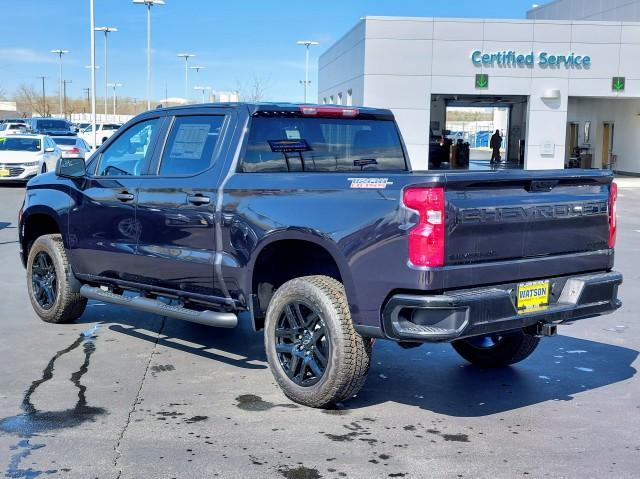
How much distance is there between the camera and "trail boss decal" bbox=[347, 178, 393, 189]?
5.13 meters

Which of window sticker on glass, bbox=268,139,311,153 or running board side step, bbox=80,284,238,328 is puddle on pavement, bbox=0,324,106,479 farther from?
window sticker on glass, bbox=268,139,311,153

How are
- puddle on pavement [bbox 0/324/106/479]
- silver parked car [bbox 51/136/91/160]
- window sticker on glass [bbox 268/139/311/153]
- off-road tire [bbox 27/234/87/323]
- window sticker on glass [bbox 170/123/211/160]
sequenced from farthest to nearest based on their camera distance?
silver parked car [bbox 51/136/91/160] → off-road tire [bbox 27/234/87/323] → window sticker on glass [bbox 170/123/211/160] → window sticker on glass [bbox 268/139/311/153] → puddle on pavement [bbox 0/324/106/479]

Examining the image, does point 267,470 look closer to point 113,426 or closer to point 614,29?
point 113,426

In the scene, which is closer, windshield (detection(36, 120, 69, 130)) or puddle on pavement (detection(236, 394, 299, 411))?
puddle on pavement (detection(236, 394, 299, 411))

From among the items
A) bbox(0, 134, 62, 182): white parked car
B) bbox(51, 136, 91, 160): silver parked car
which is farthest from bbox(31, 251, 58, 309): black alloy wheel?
bbox(51, 136, 91, 160): silver parked car

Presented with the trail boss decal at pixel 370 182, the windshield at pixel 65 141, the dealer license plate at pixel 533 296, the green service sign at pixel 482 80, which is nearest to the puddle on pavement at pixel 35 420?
the trail boss decal at pixel 370 182

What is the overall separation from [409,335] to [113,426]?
1.94 meters

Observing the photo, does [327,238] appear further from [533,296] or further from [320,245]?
[533,296]

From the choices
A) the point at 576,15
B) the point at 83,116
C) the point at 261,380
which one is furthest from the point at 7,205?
the point at 83,116

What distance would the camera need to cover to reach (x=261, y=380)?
6.44 metres

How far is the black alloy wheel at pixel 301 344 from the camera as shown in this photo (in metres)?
5.64

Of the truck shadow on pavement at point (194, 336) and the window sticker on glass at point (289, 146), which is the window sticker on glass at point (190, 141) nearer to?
the window sticker on glass at point (289, 146)

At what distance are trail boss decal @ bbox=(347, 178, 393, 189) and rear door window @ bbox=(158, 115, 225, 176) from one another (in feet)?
4.87

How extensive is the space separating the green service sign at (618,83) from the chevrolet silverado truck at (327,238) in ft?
93.8
